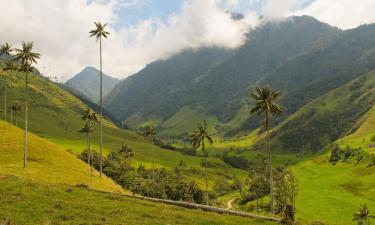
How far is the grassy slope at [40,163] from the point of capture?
86.5 metres

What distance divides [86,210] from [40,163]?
61107 mm

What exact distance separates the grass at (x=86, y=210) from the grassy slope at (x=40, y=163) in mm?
29179

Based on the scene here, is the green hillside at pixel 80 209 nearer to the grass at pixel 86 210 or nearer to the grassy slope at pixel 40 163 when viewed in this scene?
the grass at pixel 86 210

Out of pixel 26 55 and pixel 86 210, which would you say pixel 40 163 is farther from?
pixel 86 210

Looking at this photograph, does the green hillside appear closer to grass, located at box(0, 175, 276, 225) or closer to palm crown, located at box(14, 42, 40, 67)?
grass, located at box(0, 175, 276, 225)

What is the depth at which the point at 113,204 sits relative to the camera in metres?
49.7

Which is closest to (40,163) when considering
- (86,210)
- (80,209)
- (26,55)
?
(26,55)

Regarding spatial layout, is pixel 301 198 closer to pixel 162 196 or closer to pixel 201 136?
pixel 162 196

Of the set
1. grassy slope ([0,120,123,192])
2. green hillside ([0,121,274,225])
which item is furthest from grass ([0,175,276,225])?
grassy slope ([0,120,123,192])

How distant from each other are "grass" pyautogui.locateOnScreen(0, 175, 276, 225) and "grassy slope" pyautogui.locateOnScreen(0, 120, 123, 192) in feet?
95.7

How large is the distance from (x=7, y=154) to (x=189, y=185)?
9864 centimetres

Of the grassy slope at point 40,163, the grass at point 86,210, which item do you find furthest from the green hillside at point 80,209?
the grassy slope at point 40,163

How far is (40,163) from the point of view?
330 feet

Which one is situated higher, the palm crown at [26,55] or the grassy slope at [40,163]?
the palm crown at [26,55]
